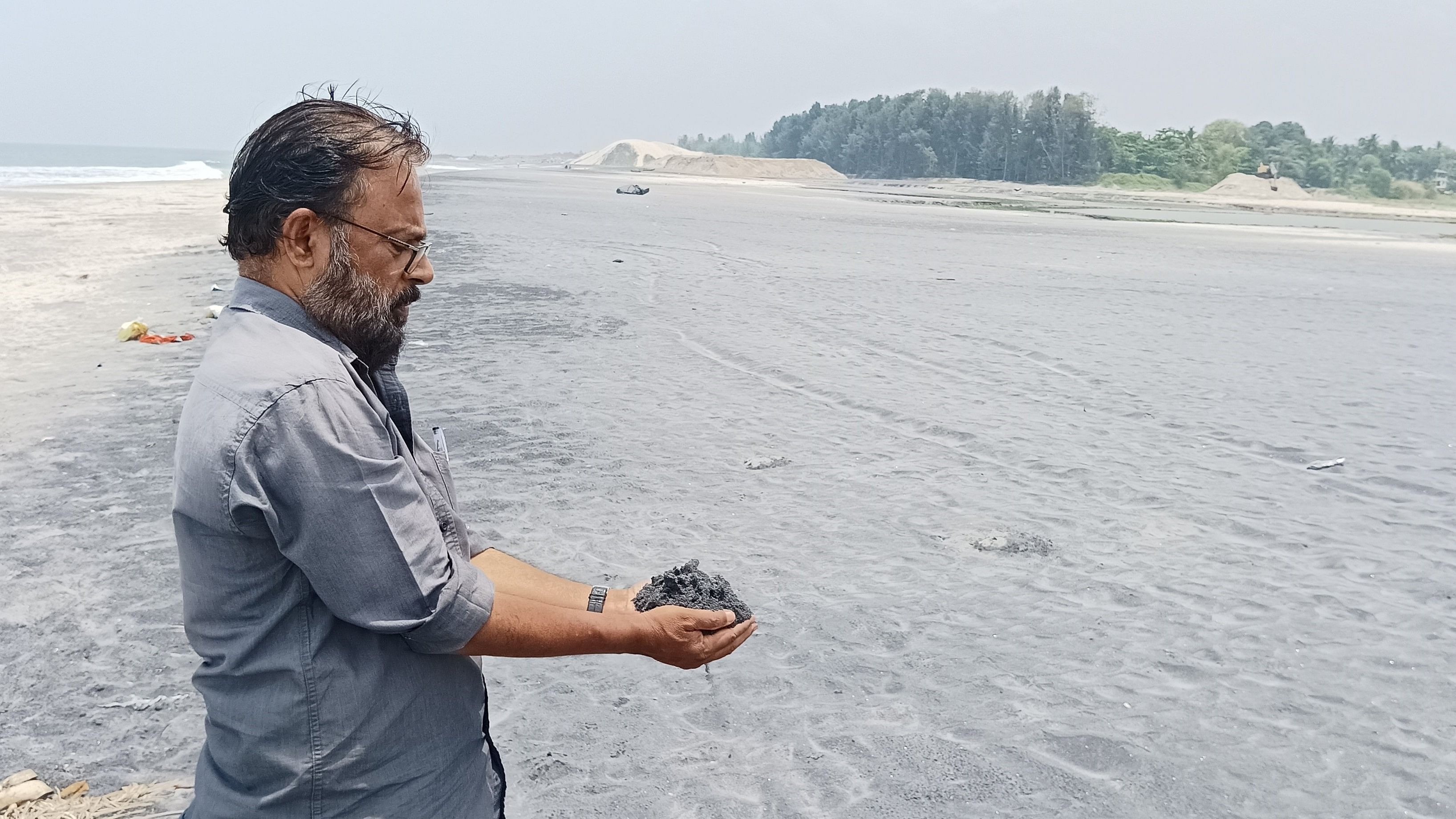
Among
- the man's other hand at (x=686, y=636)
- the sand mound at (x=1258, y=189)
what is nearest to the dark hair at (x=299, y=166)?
the man's other hand at (x=686, y=636)

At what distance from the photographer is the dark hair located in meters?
1.71

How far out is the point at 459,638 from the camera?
1702 millimetres

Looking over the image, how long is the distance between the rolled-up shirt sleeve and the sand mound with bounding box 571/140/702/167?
13899 cm

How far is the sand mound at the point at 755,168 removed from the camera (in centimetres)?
11444

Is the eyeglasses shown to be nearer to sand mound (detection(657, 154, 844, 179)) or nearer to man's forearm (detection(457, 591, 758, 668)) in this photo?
man's forearm (detection(457, 591, 758, 668))

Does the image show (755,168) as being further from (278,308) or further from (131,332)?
(278,308)

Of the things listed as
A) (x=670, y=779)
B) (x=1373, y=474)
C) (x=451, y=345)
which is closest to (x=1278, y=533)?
(x=1373, y=474)

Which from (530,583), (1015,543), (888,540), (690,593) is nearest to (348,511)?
(530,583)

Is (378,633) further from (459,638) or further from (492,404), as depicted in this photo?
(492,404)

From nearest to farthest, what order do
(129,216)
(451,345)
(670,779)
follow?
(670,779) < (451,345) < (129,216)

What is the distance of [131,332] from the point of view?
1031 centimetres

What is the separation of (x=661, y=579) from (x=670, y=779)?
4.51 ft

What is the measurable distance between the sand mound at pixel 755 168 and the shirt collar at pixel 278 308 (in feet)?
362

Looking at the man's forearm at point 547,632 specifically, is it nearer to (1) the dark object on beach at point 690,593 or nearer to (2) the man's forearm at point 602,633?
(2) the man's forearm at point 602,633
